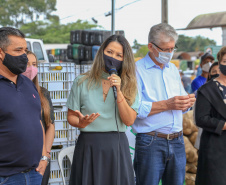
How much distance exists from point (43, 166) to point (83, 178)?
354 mm

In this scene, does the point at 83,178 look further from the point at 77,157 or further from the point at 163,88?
the point at 163,88

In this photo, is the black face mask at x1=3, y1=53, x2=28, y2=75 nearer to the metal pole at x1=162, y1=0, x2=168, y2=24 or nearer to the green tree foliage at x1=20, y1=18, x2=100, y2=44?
the metal pole at x1=162, y1=0, x2=168, y2=24

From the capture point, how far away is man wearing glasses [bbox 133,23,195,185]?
138 inches

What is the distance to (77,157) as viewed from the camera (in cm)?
310

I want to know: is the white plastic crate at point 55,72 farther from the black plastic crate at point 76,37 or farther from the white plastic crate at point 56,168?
the black plastic crate at point 76,37

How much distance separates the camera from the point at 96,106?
121 inches

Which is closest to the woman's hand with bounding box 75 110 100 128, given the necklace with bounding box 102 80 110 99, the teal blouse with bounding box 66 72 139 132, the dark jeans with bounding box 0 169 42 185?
the teal blouse with bounding box 66 72 139 132

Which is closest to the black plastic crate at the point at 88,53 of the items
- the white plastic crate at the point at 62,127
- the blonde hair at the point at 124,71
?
the white plastic crate at the point at 62,127

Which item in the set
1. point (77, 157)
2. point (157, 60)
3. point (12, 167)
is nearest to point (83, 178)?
point (77, 157)

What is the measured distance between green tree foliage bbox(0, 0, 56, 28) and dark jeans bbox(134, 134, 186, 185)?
59747mm

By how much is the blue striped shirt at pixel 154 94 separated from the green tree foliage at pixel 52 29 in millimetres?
55512

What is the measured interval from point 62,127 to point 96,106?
1.42m

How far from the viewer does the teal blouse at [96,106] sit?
3057mm

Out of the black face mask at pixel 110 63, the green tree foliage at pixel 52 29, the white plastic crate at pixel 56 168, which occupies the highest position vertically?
the green tree foliage at pixel 52 29
